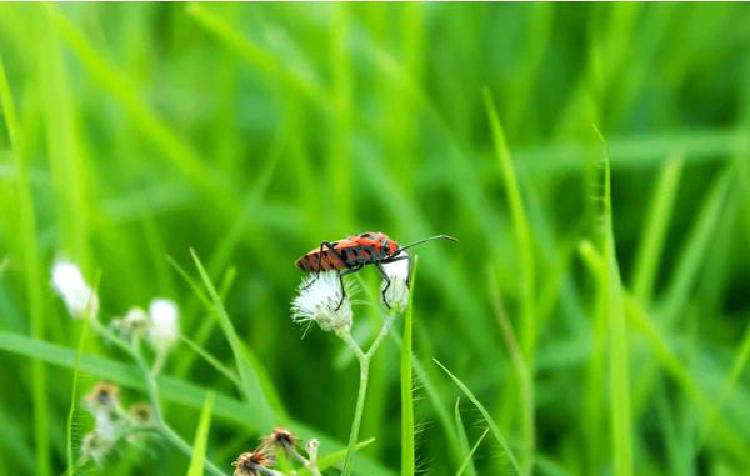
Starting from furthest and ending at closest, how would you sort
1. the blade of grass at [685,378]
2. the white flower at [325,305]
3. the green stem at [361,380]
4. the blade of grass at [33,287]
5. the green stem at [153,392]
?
the blade of grass at [685,378], the blade of grass at [33,287], the green stem at [153,392], the white flower at [325,305], the green stem at [361,380]

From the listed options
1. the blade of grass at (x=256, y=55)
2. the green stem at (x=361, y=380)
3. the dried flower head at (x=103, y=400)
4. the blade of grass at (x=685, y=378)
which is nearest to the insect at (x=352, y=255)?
the green stem at (x=361, y=380)

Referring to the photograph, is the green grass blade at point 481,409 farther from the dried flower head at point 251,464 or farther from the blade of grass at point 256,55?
the blade of grass at point 256,55

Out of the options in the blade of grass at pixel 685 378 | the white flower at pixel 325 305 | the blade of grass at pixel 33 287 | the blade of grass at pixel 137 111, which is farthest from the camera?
the blade of grass at pixel 137 111

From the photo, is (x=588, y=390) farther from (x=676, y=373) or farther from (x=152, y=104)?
(x=152, y=104)

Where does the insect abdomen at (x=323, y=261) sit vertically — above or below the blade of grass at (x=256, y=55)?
below

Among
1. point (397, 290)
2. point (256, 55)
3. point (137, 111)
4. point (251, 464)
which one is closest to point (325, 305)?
point (397, 290)

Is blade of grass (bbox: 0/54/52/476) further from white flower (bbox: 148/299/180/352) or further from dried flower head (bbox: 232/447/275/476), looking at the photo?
dried flower head (bbox: 232/447/275/476)
